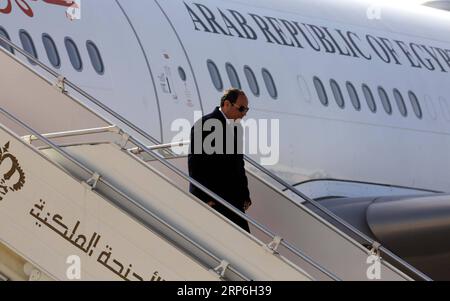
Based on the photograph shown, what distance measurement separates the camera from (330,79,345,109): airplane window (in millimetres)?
15250

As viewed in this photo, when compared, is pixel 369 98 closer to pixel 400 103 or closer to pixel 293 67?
pixel 400 103

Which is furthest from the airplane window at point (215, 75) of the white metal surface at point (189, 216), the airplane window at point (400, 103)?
the white metal surface at point (189, 216)

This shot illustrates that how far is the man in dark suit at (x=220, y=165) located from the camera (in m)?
8.48

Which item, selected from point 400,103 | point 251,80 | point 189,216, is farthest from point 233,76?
point 189,216

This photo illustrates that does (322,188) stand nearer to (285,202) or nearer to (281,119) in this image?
(281,119)

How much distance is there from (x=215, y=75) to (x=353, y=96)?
2.59 metres

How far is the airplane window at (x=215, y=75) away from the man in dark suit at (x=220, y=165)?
Result: 192 inches

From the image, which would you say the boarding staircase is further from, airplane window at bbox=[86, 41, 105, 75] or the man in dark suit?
airplane window at bbox=[86, 41, 105, 75]

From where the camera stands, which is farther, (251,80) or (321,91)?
(321,91)

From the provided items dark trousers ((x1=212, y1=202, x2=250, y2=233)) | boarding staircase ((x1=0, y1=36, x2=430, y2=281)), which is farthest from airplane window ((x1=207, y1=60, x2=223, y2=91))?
boarding staircase ((x1=0, y1=36, x2=430, y2=281))

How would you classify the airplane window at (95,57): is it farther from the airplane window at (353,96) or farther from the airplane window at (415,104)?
the airplane window at (415,104)

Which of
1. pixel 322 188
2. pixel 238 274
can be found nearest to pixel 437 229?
pixel 322 188

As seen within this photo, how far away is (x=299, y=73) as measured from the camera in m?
14.8

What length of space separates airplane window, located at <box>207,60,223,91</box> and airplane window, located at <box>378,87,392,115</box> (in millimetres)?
3177
